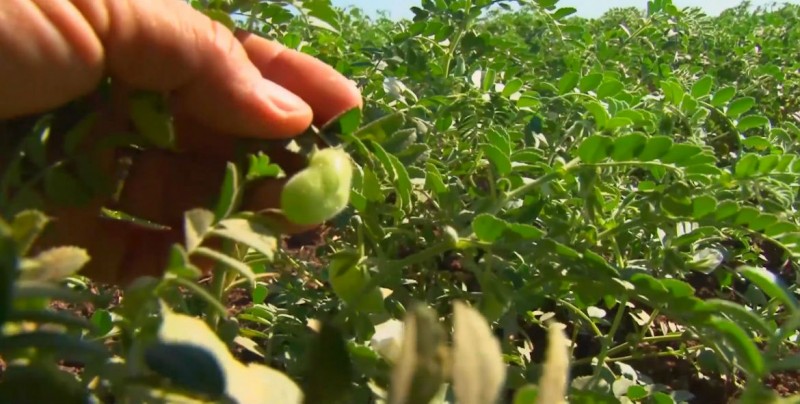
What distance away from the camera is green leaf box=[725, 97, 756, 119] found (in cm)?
123

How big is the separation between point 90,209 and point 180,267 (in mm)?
520

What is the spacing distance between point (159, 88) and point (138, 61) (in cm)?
3

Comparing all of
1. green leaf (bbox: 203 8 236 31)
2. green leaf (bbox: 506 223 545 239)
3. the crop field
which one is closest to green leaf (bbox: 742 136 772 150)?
the crop field

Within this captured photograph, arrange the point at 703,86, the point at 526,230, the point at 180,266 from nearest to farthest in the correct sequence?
1. the point at 180,266
2. the point at 526,230
3. the point at 703,86

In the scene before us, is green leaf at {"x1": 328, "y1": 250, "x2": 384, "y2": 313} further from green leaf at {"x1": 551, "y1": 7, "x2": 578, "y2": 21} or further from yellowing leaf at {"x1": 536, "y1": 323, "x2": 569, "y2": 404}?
green leaf at {"x1": 551, "y1": 7, "x2": 578, "y2": 21}

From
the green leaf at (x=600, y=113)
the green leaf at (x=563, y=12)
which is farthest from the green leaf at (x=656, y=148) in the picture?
the green leaf at (x=563, y=12)

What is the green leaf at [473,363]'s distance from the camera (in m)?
0.30

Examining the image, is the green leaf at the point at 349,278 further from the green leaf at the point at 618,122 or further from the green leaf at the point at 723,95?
the green leaf at the point at 723,95

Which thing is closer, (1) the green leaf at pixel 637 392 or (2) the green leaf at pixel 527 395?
(2) the green leaf at pixel 527 395

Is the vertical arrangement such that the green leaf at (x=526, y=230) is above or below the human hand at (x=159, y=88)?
above

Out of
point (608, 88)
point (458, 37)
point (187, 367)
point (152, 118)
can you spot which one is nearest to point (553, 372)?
point (187, 367)

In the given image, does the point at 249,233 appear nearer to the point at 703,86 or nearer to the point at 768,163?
the point at 768,163

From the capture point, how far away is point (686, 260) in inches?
43.6

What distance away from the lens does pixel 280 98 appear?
2.58 feet
